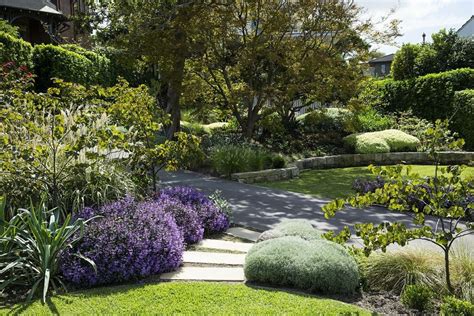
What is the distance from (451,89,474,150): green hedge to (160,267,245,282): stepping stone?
12.0 meters

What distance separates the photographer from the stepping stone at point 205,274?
4461 millimetres

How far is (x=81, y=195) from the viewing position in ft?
18.2

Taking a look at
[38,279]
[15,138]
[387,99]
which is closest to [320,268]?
[38,279]

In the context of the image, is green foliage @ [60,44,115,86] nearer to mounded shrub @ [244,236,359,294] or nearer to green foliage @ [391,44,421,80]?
green foliage @ [391,44,421,80]

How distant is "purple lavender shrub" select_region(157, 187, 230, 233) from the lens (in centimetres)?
606

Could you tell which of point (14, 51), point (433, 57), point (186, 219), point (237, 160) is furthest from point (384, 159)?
point (14, 51)

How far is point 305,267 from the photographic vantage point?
418cm

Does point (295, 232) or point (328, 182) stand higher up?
point (295, 232)

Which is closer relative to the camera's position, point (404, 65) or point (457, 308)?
point (457, 308)

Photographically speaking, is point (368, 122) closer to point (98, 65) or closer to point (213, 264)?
point (98, 65)

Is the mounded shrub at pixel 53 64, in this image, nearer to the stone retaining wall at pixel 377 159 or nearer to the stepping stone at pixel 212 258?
the stone retaining wall at pixel 377 159

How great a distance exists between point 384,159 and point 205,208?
30.5ft

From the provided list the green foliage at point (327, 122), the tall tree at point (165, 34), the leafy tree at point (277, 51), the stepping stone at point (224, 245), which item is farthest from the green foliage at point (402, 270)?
the green foliage at point (327, 122)

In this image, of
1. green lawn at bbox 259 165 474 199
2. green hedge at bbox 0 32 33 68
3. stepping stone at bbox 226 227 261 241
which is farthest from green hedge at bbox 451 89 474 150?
green hedge at bbox 0 32 33 68
